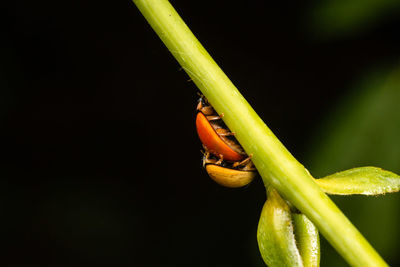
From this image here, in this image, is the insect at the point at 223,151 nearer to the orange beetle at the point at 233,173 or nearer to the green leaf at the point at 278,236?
the orange beetle at the point at 233,173

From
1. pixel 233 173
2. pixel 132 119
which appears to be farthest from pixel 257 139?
pixel 132 119

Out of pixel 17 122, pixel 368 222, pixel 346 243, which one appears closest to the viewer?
pixel 346 243

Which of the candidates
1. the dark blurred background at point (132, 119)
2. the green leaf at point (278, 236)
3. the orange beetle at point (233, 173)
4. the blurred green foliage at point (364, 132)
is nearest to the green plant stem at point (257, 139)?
the green leaf at point (278, 236)

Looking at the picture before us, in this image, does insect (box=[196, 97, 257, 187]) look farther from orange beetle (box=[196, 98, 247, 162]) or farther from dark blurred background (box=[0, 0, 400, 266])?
dark blurred background (box=[0, 0, 400, 266])

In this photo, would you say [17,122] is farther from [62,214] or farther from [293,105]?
[293,105]

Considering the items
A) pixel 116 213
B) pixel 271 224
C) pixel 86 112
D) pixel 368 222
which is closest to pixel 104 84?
pixel 86 112

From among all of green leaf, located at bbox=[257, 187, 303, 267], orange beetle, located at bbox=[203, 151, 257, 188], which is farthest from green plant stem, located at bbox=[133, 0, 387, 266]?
orange beetle, located at bbox=[203, 151, 257, 188]
